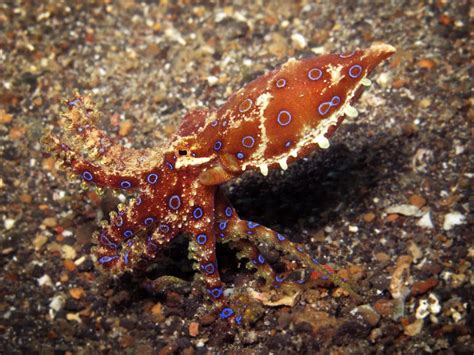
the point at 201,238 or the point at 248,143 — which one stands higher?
the point at 248,143

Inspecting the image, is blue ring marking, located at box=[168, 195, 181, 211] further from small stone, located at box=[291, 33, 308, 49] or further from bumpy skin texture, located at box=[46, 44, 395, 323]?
small stone, located at box=[291, 33, 308, 49]

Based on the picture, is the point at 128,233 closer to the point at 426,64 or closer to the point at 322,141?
the point at 322,141

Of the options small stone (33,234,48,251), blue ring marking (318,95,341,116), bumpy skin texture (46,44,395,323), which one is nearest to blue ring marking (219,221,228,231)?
bumpy skin texture (46,44,395,323)

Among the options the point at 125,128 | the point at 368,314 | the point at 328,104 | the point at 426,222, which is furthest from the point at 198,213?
the point at 426,222

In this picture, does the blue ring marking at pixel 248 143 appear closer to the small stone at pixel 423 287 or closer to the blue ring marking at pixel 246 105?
the blue ring marking at pixel 246 105

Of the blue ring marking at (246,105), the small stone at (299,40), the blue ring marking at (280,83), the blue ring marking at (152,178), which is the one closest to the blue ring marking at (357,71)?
the blue ring marking at (280,83)

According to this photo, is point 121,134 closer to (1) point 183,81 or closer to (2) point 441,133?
(1) point 183,81

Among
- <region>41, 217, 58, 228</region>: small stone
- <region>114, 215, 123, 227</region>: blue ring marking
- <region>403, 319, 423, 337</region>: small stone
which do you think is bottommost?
<region>403, 319, 423, 337</region>: small stone
